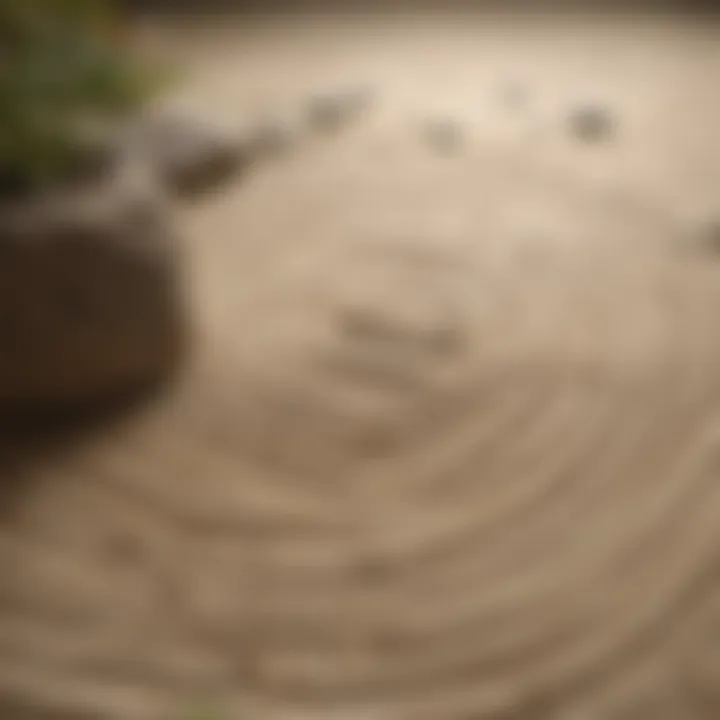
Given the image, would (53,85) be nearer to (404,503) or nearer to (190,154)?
(190,154)

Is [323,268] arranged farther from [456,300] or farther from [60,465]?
[60,465]

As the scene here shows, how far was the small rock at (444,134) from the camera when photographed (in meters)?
2.67

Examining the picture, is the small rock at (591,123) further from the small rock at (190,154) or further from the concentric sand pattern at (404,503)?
the small rock at (190,154)

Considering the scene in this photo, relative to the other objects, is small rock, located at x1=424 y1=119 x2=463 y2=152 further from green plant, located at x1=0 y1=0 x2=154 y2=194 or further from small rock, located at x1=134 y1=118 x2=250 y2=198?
green plant, located at x1=0 y1=0 x2=154 y2=194

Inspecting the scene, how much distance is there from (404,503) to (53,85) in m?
0.84

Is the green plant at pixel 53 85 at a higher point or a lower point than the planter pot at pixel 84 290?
higher

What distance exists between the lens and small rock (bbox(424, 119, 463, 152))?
105 inches

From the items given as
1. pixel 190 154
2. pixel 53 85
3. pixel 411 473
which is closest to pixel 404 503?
pixel 411 473

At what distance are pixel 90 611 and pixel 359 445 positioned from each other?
1.56 ft

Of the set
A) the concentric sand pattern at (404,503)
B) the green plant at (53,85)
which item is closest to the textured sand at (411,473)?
the concentric sand pattern at (404,503)

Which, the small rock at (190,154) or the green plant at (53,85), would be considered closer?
the green plant at (53,85)

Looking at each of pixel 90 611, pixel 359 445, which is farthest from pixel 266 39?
A: pixel 90 611

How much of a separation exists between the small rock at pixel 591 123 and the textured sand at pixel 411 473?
8 cm

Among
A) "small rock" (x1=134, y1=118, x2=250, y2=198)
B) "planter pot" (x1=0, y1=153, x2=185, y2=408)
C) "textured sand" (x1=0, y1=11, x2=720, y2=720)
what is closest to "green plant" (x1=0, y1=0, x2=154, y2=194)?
"planter pot" (x1=0, y1=153, x2=185, y2=408)
